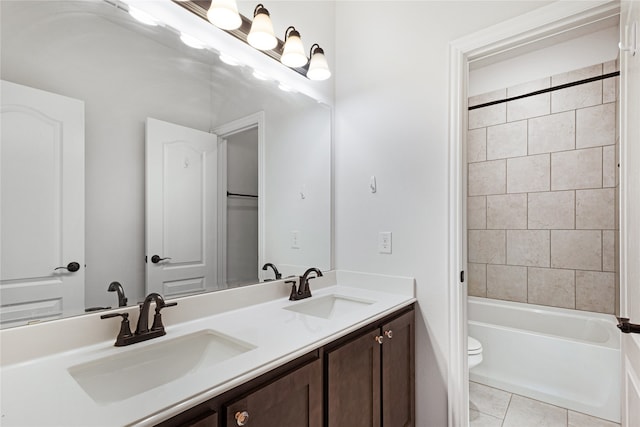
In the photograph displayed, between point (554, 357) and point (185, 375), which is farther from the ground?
point (185, 375)

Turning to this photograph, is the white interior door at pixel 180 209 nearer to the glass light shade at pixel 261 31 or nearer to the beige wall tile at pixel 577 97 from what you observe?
the glass light shade at pixel 261 31

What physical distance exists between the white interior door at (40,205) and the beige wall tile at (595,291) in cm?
306

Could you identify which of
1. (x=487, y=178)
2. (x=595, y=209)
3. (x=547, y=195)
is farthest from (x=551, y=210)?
(x=487, y=178)

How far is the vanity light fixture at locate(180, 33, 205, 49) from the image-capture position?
1.25 metres

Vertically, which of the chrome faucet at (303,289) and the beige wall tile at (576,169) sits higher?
the beige wall tile at (576,169)

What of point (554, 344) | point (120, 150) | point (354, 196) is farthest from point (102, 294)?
point (554, 344)

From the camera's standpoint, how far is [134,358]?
3.11 ft

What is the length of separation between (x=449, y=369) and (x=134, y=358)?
137cm

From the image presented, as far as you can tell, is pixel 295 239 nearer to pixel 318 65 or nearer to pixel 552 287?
pixel 318 65

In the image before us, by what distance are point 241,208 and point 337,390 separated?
0.87 m

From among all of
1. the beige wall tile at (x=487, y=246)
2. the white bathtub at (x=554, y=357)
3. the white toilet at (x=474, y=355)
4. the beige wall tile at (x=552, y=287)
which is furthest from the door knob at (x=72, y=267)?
the beige wall tile at (x=552, y=287)

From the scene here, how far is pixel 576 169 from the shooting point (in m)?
2.41

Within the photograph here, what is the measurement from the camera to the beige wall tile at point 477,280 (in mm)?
2838

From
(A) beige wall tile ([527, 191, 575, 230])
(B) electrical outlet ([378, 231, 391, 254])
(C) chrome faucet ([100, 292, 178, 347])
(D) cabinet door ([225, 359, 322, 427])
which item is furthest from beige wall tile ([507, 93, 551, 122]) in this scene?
(C) chrome faucet ([100, 292, 178, 347])
